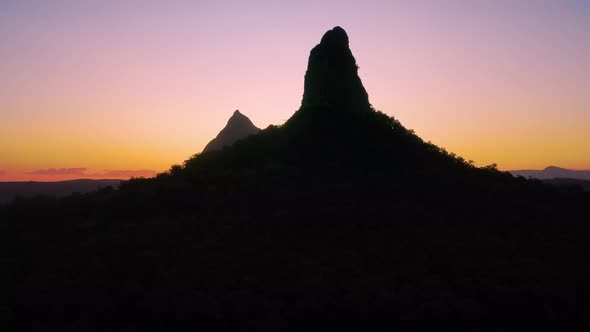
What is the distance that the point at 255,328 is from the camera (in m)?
17.9

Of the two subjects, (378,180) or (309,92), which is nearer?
(378,180)

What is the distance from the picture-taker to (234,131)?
109 m

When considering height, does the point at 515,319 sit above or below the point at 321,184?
below

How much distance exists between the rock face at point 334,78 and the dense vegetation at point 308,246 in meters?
3.91

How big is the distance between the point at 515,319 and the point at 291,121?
31533 mm

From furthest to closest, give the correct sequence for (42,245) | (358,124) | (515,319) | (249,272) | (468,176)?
(358,124)
(468,176)
(42,245)
(249,272)
(515,319)

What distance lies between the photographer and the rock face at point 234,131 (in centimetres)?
10381

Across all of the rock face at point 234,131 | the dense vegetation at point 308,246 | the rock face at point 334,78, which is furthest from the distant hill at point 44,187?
the dense vegetation at point 308,246

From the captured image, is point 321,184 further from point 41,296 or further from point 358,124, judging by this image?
point 41,296

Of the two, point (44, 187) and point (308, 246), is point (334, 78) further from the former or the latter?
point (44, 187)

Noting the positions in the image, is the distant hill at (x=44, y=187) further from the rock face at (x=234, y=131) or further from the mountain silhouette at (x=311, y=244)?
the mountain silhouette at (x=311, y=244)

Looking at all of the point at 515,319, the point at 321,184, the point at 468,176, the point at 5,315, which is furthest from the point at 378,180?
the point at 5,315

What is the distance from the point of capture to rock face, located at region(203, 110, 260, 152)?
4087 inches

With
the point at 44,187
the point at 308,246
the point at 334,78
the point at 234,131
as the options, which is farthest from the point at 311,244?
the point at 44,187
